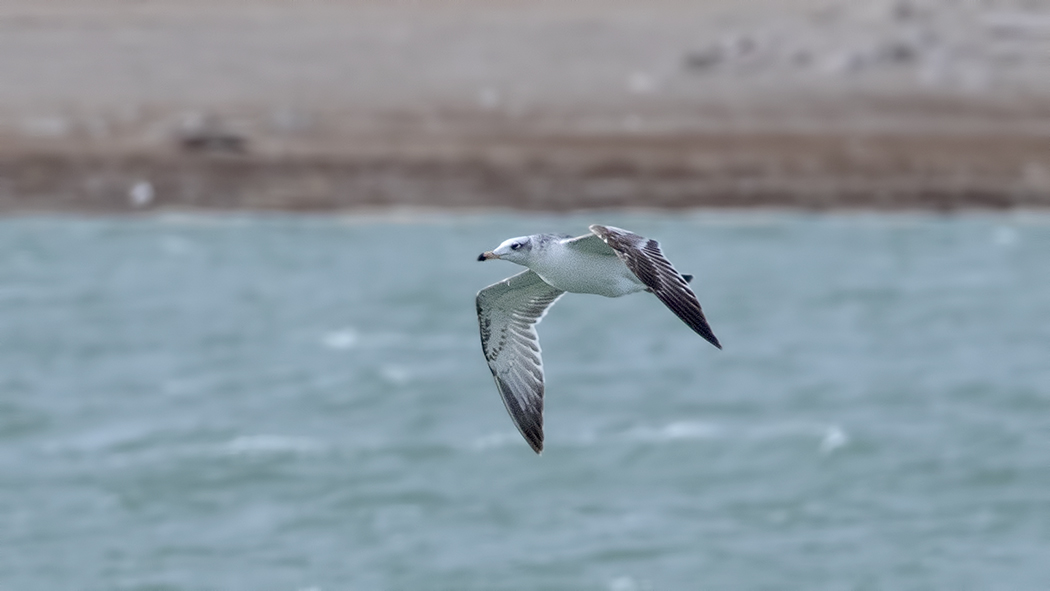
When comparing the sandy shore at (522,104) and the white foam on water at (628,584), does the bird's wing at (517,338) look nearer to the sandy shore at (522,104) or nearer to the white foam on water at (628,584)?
the white foam on water at (628,584)

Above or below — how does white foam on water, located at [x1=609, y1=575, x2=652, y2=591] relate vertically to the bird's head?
below

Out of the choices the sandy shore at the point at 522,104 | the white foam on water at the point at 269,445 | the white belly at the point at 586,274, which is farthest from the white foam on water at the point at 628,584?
the sandy shore at the point at 522,104

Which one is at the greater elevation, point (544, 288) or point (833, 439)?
point (544, 288)

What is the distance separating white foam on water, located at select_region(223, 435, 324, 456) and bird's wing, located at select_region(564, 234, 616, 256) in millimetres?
9441

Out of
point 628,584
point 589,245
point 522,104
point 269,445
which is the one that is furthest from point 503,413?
point 522,104

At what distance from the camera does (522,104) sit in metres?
29.3

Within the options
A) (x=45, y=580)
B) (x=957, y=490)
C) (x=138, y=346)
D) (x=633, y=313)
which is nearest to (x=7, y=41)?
(x=138, y=346)

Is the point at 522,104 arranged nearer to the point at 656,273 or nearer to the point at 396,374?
the point at 396,374

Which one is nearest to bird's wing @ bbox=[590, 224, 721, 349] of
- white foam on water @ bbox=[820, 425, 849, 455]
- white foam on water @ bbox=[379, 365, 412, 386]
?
white foam on water @ bbox=[820, 425, 849, 455]

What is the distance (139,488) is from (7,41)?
16845 mm

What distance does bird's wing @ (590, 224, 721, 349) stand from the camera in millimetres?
7871

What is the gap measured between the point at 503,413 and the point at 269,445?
2671 millimetres

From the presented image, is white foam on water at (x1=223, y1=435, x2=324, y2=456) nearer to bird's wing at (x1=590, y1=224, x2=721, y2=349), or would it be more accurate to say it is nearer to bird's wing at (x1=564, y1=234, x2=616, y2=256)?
bird's wing at (x1=564, y1=234, x2=616, y2=256)

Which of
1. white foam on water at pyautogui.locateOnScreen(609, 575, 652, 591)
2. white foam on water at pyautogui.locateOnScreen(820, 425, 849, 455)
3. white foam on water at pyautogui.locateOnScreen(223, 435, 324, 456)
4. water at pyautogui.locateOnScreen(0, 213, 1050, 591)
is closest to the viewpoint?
white foam on water at pyautogui.locateOnScreen(609, 575, 652, 591)
